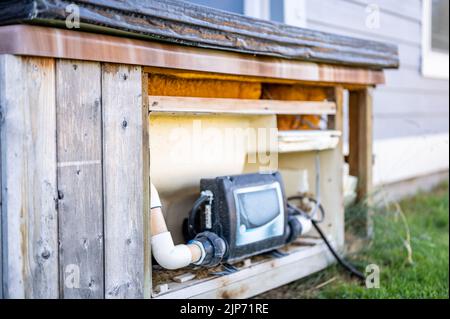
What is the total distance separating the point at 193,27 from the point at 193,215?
677 millimetres

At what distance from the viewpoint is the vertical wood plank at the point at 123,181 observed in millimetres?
1609

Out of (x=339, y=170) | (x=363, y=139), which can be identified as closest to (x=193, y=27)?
(x=339, y=170)

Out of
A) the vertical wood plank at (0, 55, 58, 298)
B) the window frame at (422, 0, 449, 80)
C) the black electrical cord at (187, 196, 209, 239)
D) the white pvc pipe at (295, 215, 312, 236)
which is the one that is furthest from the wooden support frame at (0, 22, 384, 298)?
the window frame at (422, 0, 449, 80)

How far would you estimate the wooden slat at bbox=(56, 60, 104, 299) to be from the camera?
4.87ft

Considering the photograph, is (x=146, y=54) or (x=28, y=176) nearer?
(x=28, y=176)

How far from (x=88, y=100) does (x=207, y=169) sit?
0.90 metres

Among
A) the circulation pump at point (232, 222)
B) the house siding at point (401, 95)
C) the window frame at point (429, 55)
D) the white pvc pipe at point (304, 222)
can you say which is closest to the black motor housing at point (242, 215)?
the circulation pump at point (232, 222)

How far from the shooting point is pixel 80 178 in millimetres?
1530

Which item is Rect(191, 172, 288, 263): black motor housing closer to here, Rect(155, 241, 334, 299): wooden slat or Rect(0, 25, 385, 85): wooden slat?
Rect(155, 241, 334, 299): wooden slat

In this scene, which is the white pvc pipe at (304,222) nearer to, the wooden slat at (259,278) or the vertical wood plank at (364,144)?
the wooden slat at (259,278)

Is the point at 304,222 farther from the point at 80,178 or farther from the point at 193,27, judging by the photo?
the point at 80,178

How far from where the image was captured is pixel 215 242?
1961 millimetres

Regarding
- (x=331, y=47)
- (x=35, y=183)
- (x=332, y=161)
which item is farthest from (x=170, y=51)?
(x=332, y=161)

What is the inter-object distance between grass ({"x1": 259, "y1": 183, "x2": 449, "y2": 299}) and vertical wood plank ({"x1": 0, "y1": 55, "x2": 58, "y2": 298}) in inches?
50.6
